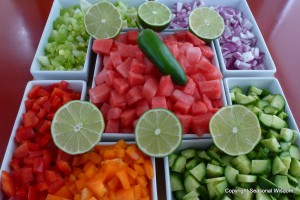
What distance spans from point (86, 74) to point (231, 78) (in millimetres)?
735

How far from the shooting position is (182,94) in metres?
1.32

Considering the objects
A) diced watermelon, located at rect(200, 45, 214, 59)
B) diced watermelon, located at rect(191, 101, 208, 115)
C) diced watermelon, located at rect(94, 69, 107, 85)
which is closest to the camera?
diced watermelon, located at rect(191, 101, 208, 115)

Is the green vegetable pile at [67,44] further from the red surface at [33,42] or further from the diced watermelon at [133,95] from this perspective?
the diced watermelon at [133,95]

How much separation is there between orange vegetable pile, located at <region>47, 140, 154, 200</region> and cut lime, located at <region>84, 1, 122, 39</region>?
25.0 inches

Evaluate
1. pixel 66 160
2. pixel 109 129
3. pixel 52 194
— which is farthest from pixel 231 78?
pixel 52 194

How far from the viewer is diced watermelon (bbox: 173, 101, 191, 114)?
A: 1.30 meters

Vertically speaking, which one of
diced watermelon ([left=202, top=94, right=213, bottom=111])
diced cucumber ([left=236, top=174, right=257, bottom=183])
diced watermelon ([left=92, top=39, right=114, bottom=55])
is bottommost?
diced cucumber ([left=236, top=174, right=257, bottom=183])

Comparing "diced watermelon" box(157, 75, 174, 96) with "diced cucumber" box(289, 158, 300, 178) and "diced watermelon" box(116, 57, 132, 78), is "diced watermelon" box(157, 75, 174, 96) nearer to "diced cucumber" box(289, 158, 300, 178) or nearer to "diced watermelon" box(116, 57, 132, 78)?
"diced watermelon" box(116, 57, 132, 78)

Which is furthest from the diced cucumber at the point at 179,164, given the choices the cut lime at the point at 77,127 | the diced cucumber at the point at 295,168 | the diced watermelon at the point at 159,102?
the diced cucumber at the point at 295,168

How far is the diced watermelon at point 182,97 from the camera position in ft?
4.31

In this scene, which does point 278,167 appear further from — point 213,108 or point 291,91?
point 291,91

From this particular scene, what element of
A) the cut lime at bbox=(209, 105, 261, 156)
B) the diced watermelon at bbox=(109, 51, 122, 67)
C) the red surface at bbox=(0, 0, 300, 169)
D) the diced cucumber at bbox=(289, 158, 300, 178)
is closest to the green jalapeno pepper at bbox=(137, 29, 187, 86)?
the diced watermelon at bbox=(109, 51, 122, 67)

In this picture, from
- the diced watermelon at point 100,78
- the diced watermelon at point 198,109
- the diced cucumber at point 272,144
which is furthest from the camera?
the diced watermelon at point 100,78

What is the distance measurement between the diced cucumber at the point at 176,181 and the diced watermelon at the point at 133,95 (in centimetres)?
36
